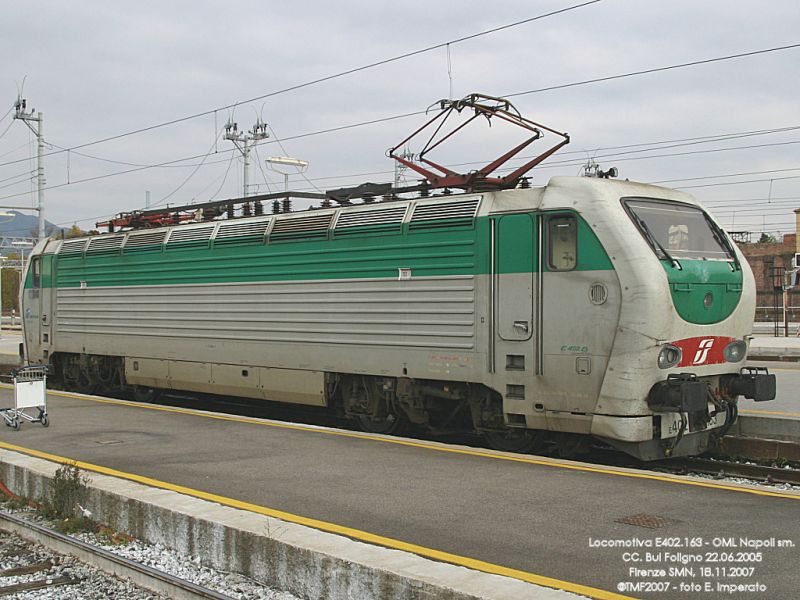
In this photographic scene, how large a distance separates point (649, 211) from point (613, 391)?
2068mm

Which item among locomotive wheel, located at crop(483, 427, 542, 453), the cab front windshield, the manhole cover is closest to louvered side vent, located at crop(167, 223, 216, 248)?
locomotive wheel, located at crop(483, 427, 542, 453)

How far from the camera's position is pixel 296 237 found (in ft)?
41.3

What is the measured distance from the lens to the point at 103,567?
22.1 feet

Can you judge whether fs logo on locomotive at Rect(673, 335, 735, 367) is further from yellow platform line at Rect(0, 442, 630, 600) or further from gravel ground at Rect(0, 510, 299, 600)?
gravel ground at Rect(0, 510, 299, 600)

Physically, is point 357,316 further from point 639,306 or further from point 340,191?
point 639,306

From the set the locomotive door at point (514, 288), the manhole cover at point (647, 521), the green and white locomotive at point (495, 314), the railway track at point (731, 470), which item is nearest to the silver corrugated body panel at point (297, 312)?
the green and white locomotive at point (495, 314)

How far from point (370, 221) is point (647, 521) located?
612 cm

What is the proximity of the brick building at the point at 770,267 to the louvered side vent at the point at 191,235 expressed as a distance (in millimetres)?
35465

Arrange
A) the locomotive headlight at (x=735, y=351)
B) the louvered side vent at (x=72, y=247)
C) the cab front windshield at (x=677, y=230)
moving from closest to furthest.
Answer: the cab front windshield at (x=677, y=230) < the locomotive headlight at (x=735, y=351) < the louvered side vent at (x=72, y=247)

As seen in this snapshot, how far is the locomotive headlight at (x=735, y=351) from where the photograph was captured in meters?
9.83

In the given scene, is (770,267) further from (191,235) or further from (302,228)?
(302,228)

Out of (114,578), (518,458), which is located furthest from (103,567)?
(518,458)

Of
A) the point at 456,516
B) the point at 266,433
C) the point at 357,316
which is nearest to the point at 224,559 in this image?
the point at 456,516

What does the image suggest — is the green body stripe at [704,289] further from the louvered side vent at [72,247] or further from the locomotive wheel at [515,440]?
the louvered side vent at [72,247]
